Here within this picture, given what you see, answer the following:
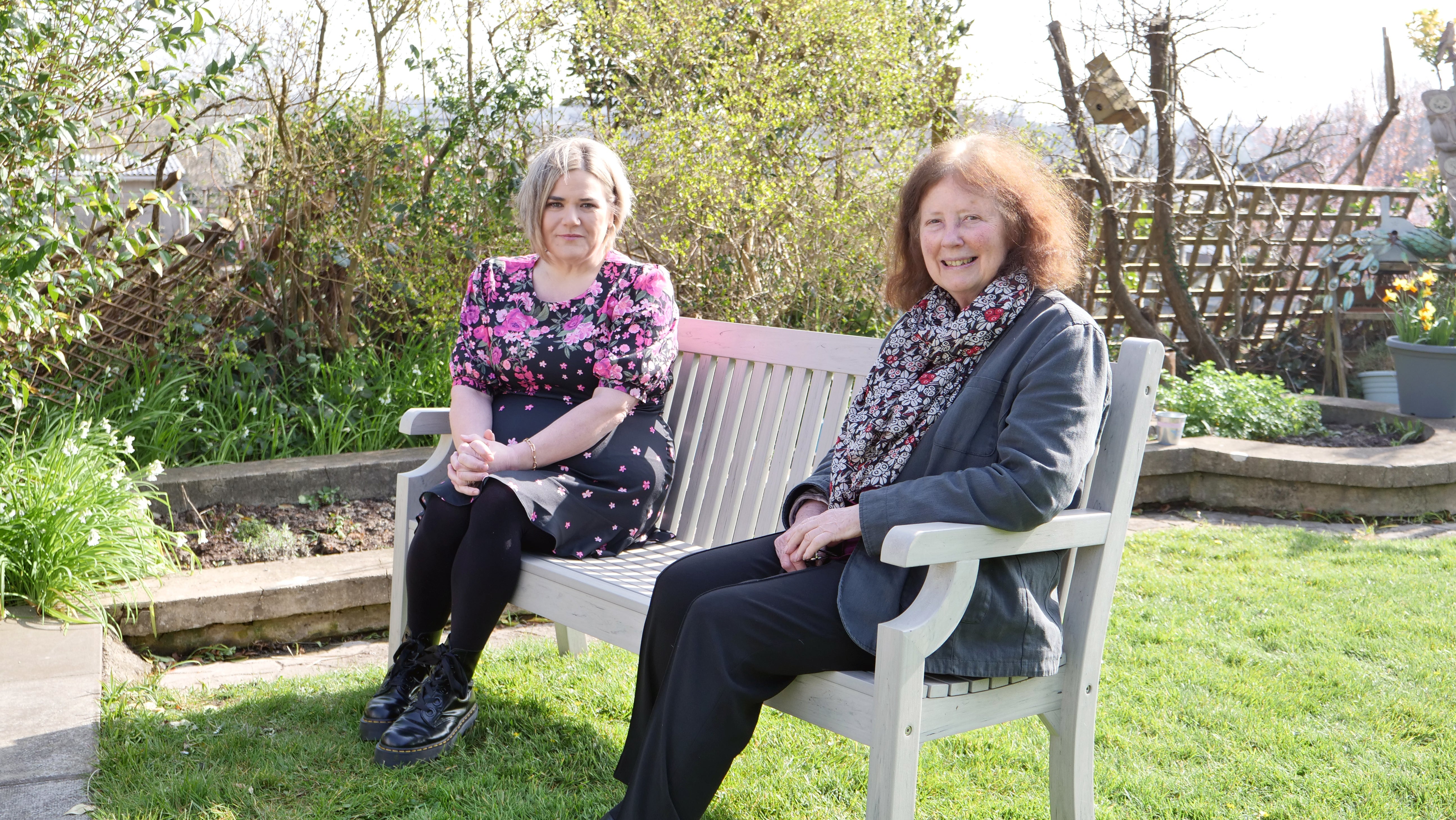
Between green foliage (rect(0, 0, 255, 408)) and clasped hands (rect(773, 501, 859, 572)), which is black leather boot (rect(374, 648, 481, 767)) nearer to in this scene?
clasped hands (rect(773, 501, 859, 572))

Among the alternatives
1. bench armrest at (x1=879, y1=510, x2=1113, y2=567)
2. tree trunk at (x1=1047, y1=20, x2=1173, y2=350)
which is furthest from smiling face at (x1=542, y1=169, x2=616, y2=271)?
tree trunk at (x1=1047, y1=20, x2=1173, y2=350)

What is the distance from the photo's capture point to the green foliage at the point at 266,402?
4.47m

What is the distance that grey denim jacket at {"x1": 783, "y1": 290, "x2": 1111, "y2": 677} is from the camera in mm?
1908

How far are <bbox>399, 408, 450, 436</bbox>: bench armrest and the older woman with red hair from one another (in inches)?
44.6

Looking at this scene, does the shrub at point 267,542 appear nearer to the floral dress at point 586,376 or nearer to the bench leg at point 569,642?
the bench leg at point 569,642

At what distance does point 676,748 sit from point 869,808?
353mm

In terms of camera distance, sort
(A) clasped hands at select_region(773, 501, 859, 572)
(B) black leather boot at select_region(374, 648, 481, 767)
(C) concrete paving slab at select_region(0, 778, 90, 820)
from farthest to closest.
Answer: (B) black leather boot at select_region(374, 648, 481, 767)
(C) concrete paving slab at select_region(0, 778, 90, 820)
(A) clasped hands at select_region(773, 501, 859, 572)

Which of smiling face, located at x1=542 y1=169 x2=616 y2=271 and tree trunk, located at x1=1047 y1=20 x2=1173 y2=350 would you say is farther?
tree trunk, located at x1=1047 y1=20 x2=1173 y2=350

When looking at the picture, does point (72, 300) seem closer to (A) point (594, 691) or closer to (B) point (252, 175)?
(B) point (252, 175)

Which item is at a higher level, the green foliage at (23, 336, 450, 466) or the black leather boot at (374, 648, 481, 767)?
the green foliage at (23, 336, 450, 466)

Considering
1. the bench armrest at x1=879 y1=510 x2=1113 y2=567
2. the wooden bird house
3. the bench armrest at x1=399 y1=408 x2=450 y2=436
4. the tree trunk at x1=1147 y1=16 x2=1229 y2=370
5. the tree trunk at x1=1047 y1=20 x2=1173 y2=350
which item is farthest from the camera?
the tree trunk at x1=1147 y1=16 x2=1229 y2=370

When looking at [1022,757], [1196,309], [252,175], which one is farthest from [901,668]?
[1196,309]

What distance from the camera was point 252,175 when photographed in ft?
16.0

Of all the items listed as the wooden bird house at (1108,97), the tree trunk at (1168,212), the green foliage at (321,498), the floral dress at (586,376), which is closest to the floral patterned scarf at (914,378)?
the floral dress at (586,376)
